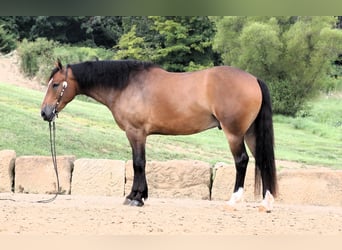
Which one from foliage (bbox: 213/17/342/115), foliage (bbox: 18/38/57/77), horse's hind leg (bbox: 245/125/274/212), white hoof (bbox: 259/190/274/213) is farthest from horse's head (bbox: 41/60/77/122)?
foliage (bbox: 213/17/342/115)

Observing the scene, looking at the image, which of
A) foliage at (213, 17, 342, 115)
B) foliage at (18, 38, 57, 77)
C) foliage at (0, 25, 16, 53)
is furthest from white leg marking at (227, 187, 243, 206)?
foliage at (0, 25, 16, 53)

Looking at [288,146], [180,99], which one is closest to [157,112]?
[180,99]

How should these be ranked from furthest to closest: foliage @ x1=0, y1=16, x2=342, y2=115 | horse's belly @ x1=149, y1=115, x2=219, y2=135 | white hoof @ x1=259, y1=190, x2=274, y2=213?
foliage @ x1=0, y1=16, x2=342, y2=115, horse's belly @ x1=149, y1=115, x2=219, y2=135, white hoof @ x1=259, y1=190, x2=274, y2=213

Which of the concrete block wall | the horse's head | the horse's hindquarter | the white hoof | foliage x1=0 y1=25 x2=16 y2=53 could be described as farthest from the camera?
foliage x1=0 y1=25 x2=16 y2=53

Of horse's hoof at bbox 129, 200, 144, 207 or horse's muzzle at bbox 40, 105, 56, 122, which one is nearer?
horse's hoof at bbox 129, 200, 144, 207

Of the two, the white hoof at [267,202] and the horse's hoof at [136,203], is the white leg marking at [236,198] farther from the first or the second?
the horse's hoof at [136,203]

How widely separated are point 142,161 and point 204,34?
1536cm

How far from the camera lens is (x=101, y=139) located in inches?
440

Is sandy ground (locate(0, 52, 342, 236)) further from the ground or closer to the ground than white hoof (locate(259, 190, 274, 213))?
closer to the ground

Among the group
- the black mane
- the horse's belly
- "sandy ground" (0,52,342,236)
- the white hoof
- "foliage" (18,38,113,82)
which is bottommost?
"sandy ground" (0,52,342,236)

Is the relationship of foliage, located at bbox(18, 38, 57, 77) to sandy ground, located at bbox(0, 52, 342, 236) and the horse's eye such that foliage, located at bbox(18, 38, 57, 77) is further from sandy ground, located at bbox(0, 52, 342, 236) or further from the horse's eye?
the horse's eye

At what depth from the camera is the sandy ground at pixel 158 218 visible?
4.38m

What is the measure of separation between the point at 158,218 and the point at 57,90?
1.99 meters

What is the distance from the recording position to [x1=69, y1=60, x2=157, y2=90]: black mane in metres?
6.19
